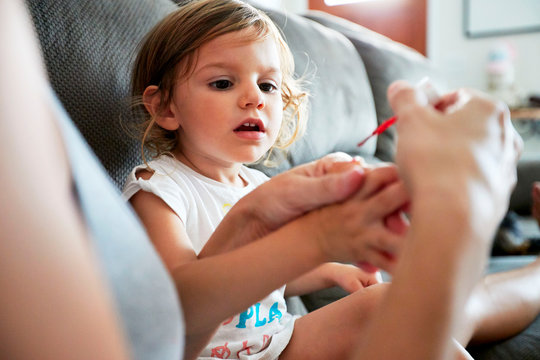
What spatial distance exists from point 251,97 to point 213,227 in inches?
9.0

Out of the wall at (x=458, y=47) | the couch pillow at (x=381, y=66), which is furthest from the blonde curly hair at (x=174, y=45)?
the wall at (x=458, y=47)

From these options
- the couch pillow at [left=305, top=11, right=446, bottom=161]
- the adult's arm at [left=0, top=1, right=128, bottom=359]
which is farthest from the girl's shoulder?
the couch pillow at [left=305, top=11, right=446, bottom=161]

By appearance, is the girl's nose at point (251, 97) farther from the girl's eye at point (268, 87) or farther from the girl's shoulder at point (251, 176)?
the girl's shoulder at point (251, 176)

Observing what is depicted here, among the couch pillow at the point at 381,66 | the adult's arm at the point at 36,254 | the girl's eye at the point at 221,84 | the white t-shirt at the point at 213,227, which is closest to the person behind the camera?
the adult's arm at the point at 36,254

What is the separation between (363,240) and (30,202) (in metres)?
0.33

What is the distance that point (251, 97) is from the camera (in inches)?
33.9

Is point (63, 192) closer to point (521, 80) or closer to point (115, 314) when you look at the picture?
point (115, 314)

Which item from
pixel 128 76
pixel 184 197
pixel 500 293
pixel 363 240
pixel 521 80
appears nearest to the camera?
pixel 363 240

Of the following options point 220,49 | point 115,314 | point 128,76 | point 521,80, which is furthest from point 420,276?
point 521,80

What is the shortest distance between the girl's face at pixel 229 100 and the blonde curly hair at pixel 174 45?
0.06 ft

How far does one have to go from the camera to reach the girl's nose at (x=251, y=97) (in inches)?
34.0

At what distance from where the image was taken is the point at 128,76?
37.1 inches

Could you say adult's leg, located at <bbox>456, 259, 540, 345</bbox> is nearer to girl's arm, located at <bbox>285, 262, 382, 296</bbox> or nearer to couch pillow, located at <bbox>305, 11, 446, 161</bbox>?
girl's arm, located at <bbox>285, 262, 382, 296</bbox>

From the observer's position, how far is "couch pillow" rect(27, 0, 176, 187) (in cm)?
82
